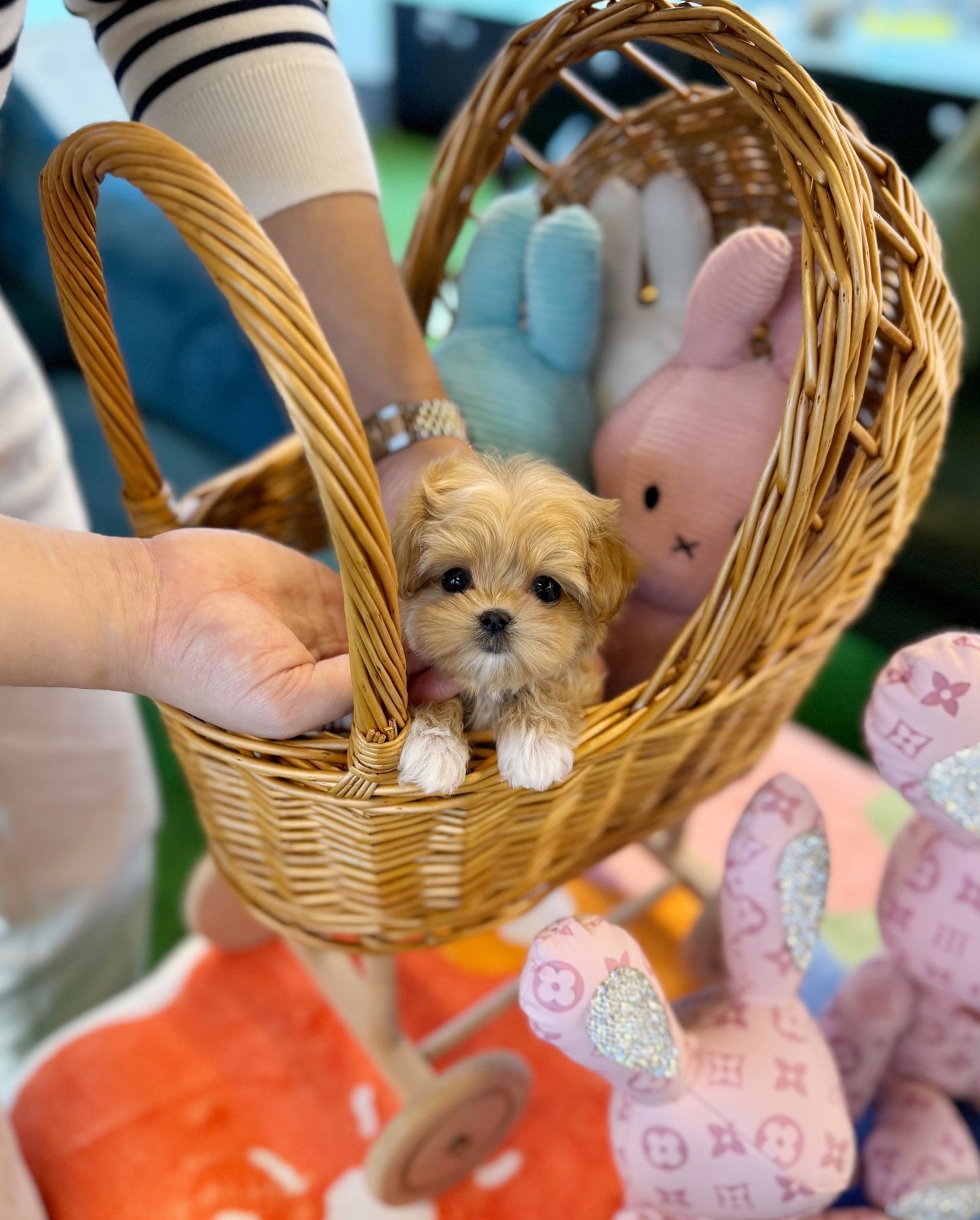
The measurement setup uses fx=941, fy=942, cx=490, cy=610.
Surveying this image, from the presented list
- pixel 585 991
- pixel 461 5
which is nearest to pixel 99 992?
pixel 585 991

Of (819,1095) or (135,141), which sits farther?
(819,1095)

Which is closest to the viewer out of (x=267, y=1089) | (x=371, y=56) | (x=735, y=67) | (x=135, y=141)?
(x=135, y=141)

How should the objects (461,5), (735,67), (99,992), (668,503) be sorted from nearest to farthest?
1. (735,67)
2. (668,503)
3. (99,992)
4. (461,5)

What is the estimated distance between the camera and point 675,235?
3.23 feet

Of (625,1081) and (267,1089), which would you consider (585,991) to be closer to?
(625,1081)

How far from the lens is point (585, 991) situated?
2.07ft

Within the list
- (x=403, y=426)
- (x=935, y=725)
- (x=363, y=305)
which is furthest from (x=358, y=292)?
(x=935, y=725)

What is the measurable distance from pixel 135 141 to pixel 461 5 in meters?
3.23

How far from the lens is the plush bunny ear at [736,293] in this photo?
78cm

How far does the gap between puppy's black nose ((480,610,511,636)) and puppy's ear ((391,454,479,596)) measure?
0.07 meters

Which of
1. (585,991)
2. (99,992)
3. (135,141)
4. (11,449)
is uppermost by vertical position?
(135,141)

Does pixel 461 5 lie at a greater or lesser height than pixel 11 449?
greater

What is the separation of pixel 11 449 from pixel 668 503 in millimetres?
627

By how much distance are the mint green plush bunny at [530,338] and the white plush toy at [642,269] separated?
0.04 meters
